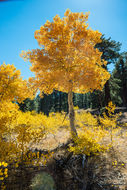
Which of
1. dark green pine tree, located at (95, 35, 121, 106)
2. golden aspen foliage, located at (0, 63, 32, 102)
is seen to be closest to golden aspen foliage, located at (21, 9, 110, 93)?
golden aspen foliage, located at (0, 63, 32, 102)

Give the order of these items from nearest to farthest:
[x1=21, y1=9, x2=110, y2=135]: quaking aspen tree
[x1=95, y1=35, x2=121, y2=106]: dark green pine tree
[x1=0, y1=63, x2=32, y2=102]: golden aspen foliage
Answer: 1. [x1=21, y1=9, x2=110, y2=135]: quaking aspen tree
2. [x1=0, y1=63, x2=32, y2=102]: golden aspen foliage
3. [x1=95, y1=35, x2=121, y2=106]: dark green pine tree

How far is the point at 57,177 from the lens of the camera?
2943mm

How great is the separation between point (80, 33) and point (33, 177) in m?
5.48

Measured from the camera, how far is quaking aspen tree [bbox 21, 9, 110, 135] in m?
4.40

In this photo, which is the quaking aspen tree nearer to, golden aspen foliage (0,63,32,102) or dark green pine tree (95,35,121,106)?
golden aspen foliage (0,63,32,102)

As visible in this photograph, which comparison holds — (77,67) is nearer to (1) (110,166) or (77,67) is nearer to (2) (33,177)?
(1) (110,166)

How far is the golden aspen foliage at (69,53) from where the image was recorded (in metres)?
4.40

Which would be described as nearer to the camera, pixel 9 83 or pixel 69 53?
pixel 69 53

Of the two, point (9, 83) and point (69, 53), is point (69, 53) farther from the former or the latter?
→ point (9, 83)

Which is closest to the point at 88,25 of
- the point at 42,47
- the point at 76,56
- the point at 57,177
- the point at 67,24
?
the point at 67,24

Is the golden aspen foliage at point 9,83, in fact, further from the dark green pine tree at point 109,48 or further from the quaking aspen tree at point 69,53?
the dark green pine tree at point 109,48

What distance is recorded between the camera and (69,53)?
14.4ft

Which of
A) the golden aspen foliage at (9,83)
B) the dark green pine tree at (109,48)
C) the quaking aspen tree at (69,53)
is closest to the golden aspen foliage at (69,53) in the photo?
the quaking aspen tree at (69,53)

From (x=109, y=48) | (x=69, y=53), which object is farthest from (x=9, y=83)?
(x=109, y=48)
